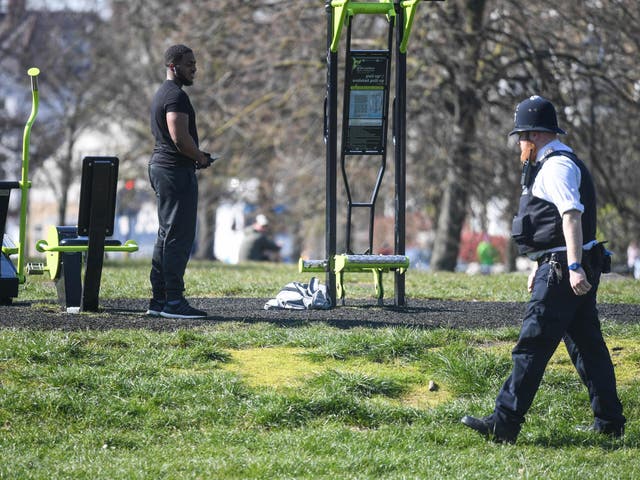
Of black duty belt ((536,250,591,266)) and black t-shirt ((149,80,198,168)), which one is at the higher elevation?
black t-shirt ((149,80,198,168))

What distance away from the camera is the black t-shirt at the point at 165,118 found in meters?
9.29

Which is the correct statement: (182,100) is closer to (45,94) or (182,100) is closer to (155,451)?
(155,451)

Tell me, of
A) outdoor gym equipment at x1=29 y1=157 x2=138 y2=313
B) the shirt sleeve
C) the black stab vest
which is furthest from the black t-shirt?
the shirt sleeve

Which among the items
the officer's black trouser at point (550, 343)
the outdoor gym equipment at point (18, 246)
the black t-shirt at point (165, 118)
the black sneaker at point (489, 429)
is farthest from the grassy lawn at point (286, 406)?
the outdoor gym equipment at point (18, 246)

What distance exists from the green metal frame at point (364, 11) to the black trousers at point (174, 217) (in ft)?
5.96

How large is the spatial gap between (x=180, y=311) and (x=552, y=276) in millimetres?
3712

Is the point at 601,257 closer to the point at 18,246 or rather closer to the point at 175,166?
the point at 175,166

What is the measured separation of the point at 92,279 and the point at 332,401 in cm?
289

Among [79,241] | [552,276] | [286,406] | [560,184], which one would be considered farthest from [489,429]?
[79,241]

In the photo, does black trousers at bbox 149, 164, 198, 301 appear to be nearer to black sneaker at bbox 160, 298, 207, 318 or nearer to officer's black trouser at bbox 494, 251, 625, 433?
black sneaker at bbox 160, 298, 207, 318

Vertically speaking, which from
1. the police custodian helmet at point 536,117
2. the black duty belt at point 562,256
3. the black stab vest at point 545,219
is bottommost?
the black duty belt at point 562,256

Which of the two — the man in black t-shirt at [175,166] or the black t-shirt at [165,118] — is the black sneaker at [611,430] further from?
the black t-shirt at [165,118]

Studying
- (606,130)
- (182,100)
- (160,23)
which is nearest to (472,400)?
(182,100)

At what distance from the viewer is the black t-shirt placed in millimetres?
9289
